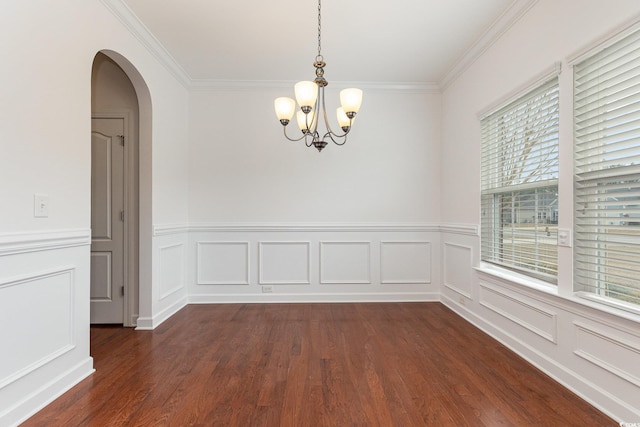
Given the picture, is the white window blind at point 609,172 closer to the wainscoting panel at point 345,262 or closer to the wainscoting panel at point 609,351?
the wainscoting panel at point 609,351

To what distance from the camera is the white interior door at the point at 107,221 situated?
342 centimetres

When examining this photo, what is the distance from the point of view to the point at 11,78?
1808 mm

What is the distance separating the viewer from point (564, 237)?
2.26 metres

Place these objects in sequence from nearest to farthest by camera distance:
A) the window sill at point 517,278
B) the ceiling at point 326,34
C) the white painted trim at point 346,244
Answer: the window sill at point 517,278, the ceiling at point 326,34, the white painted trim at point 346,244

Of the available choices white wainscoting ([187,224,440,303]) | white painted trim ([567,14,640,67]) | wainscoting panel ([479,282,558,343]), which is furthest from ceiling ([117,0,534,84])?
wainscoting panel ([479,282,558,343])

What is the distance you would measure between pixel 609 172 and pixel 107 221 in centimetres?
425

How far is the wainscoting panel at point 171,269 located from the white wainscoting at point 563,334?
3.39 meters

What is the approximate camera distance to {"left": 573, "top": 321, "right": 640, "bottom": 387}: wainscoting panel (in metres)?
1.79

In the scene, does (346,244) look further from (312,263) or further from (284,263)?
(284,263)

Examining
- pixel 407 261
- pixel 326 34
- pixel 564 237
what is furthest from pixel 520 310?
pixel 326 34

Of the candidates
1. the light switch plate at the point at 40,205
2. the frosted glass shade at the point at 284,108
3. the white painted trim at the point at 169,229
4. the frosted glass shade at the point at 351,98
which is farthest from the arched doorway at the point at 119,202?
the frosted glass shade at the point at 351,98

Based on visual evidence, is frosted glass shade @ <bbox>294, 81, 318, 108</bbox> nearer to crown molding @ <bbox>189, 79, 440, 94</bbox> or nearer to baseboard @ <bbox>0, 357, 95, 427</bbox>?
crown molding @ <bbox>189, 79, 440, 94</bbox>

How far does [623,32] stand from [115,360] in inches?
161

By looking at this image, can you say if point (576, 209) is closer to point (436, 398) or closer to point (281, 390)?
point (436, 398)
